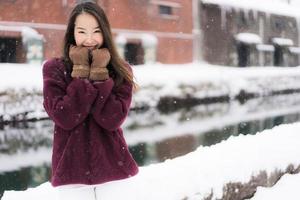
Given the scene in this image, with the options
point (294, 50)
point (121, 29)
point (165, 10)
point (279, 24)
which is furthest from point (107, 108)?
point (294, 50)

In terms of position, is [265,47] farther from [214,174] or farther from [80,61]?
[80,61]

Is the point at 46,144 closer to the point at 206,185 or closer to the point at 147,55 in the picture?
the point at 206,185

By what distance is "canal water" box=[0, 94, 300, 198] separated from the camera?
7.28 m

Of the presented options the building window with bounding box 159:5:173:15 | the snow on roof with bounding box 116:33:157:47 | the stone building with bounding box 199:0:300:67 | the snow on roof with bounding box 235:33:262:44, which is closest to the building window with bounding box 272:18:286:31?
the stone building with bounding box 199:0:300:67

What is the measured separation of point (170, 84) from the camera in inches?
658

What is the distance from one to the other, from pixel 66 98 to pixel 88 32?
292mm

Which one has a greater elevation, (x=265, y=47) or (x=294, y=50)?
(x=265, y=47)

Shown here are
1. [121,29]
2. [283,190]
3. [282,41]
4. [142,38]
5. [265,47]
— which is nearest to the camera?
[283,190]

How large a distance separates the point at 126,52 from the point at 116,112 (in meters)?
16.7

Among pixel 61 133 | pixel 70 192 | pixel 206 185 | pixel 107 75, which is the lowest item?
pixel 206 185

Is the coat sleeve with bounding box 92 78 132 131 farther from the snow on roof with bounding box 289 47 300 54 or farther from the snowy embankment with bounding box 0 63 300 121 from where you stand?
the snow on roof with bounding box 289 47 300 54

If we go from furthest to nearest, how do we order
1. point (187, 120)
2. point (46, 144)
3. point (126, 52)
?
point (126, 52)
point (187, 120)
point (46, 144)

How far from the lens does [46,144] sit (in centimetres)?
902

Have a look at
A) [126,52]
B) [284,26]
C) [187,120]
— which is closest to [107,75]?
[187,120]
